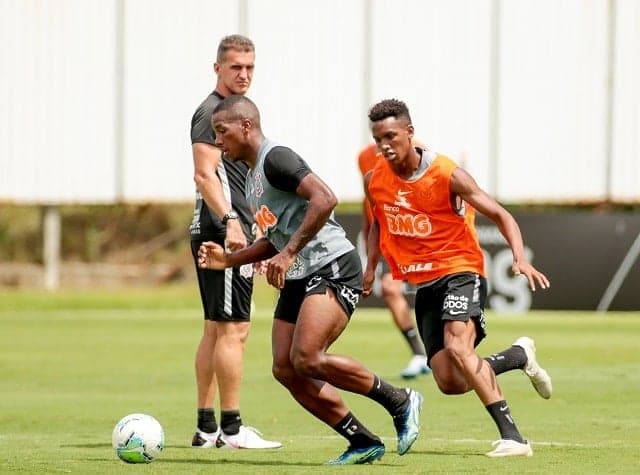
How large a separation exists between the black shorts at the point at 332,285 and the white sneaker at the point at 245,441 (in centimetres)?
114

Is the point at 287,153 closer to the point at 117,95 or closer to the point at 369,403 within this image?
the point at 369,403

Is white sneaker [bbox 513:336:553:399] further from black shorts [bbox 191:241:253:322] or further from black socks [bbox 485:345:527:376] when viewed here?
black shorts [bbox 191:241:253:322]

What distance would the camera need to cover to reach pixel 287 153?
8719 mm

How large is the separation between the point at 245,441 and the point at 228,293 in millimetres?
994

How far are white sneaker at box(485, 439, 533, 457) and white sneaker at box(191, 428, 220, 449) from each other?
2002 millimetres

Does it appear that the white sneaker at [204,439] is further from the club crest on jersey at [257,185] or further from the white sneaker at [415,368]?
the white sneaker at [415,368]

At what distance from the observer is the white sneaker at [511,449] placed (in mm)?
8898

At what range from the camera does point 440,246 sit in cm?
956

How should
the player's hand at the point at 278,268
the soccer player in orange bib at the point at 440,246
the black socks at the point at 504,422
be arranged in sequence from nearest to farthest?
the player's hand at the point at 278,268 < the black socks at the point at 504,422 < the soccer player in orange bib at the point at 440,246

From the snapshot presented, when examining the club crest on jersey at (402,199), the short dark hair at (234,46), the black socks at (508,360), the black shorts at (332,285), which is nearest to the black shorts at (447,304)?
the black socks at (508,360)

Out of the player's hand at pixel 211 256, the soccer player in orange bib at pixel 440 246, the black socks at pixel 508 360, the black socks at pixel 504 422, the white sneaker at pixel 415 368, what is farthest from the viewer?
the white sneaker at pixel 415 368

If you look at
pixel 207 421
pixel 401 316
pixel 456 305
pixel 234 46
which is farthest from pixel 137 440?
pixel 401 316

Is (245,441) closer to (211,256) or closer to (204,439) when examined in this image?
(204,439)

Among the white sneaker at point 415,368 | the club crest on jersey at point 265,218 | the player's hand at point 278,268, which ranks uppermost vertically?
the club crest on jersey at point 265,218
